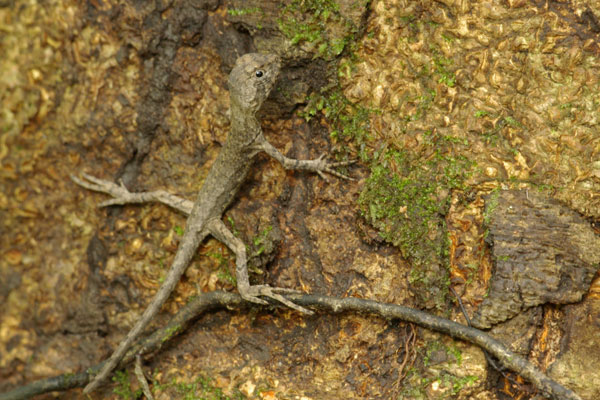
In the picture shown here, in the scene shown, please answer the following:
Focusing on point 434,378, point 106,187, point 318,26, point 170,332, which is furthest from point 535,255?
point 106,187

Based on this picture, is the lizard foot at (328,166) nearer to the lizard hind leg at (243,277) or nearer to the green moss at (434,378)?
the lizard hind leg at (243,277)

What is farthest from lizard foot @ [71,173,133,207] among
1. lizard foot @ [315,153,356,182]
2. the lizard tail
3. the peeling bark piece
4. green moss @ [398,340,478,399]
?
the peeling bark piece

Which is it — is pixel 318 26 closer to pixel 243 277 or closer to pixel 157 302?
pixel 243 277

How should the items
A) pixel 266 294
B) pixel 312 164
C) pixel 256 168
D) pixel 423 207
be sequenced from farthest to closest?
pixel 256 168 < pixel 312 164 < pixel 266 294 < pixel 423 207

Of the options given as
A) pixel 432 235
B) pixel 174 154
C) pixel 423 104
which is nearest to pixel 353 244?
pixel 432 235

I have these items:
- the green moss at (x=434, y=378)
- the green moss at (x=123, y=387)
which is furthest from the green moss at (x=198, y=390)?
the green moss at (x=434, y=378)

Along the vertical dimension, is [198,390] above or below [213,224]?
below
